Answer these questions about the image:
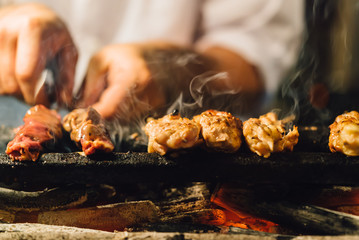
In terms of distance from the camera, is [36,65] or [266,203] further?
[36,65]

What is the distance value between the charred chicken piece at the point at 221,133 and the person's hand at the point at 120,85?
4.56ft

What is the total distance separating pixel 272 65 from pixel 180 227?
12.2 ft

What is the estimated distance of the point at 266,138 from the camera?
1846 mm

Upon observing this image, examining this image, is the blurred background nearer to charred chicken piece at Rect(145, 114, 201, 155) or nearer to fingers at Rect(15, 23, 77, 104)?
fingers at Rect(15, 23, 77, 104)

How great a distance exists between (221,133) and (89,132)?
33.7 inches

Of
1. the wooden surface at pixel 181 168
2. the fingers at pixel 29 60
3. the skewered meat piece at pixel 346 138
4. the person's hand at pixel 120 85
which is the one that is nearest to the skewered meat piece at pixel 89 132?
the wooden surface at pixel 181 168

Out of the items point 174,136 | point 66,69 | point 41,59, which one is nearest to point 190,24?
point 66,69

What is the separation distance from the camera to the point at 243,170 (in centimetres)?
185

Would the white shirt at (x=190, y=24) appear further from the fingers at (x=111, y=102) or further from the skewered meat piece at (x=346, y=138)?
the skewered meat piece at (x=346, y=138)

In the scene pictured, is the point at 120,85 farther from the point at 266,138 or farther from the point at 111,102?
the point at 266,138

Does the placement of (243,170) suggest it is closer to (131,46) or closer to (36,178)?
(36,178)

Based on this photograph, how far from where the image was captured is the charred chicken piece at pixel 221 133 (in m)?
1.84

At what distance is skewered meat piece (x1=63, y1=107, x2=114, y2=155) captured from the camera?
6.16 ft

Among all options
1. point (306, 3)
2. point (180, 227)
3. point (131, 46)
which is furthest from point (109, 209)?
point (306, 3)
